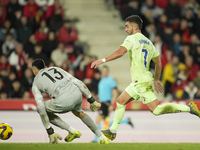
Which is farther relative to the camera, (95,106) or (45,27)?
(45,27)

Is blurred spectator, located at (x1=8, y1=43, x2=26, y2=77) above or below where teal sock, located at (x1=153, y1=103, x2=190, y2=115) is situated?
below

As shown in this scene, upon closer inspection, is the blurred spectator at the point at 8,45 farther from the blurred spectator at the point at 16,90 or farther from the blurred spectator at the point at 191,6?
the blurred spectator at the point at 191,6

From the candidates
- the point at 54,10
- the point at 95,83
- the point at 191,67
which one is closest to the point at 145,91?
the point at 95,83

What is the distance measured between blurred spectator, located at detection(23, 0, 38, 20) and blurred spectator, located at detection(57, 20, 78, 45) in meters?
1.22

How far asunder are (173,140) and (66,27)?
5.65m

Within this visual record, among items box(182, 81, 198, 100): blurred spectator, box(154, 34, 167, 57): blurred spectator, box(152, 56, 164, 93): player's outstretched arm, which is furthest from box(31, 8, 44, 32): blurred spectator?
box(152, 56, 164, 93): player's outstretched arm

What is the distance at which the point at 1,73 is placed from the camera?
39.8ft

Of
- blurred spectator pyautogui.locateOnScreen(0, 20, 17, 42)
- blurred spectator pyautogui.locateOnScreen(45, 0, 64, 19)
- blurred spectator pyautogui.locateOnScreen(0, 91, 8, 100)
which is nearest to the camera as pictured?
blurred spectator pyautogui.locateOnScreen(0, 91, 8, 100)

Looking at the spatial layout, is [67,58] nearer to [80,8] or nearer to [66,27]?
[66,27]

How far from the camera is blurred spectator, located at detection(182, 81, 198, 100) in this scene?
11.6 meters

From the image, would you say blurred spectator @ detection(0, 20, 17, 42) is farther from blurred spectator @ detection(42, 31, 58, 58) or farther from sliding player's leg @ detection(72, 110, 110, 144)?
sliding player's leg @ detection(72, 110, 110, 144)

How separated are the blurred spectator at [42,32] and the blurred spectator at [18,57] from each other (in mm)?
770

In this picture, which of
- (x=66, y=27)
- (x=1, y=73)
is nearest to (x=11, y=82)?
(x=1, y=73)

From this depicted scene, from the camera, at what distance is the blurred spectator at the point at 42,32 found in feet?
43.6
